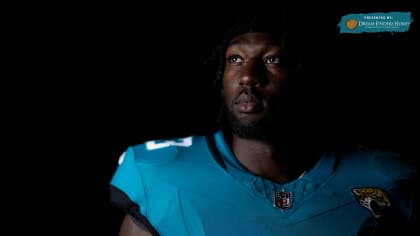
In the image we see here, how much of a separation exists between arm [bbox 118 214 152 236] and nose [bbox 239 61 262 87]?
1.54 feet

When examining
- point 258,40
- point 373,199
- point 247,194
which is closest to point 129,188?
point 247,194

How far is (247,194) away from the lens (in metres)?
1.29

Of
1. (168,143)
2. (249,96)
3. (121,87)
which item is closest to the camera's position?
(249,96)

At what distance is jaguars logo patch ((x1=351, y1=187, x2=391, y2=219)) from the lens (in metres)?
1.30

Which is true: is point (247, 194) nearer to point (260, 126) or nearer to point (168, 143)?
point (260, 126)

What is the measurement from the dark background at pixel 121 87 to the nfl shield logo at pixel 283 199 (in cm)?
40

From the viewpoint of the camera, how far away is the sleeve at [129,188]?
1312 mm

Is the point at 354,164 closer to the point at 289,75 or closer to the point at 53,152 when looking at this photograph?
the point at 289,75

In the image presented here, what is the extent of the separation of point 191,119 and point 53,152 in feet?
1.66

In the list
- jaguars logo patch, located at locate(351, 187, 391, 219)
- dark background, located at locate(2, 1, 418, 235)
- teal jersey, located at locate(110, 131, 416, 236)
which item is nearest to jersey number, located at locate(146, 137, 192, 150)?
teal jersey, located at locate(110, 131, 416, 236)

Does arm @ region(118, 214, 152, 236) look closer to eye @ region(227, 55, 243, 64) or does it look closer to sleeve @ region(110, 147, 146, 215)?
sleeve @ region(110, 147, 146, 215)

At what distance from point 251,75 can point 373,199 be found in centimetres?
47

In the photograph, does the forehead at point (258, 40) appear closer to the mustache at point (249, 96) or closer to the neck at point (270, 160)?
the mustache at point (249, 96)

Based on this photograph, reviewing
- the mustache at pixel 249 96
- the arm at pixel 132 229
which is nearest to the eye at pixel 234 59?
the mustache at pixel 249 96
